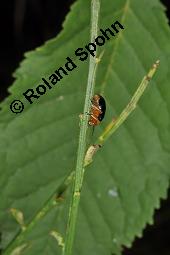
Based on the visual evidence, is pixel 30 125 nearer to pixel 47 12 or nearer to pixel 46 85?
pixel 46 85

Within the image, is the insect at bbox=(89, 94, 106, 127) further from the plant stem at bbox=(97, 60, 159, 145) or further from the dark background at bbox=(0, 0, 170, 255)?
the dark background at bbox=(0, 0, 170, 255)

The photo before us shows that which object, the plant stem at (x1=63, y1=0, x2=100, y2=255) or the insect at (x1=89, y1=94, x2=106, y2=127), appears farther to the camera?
the insect at (x1=89, y1=94, x2=106, y2=127)

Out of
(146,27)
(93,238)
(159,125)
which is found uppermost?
(146,27)

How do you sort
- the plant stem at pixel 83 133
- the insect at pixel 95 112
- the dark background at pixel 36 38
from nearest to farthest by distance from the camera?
the plant stem at pixel 83 133, the insect at pixel 95 112, the dark background at pixel 36 38

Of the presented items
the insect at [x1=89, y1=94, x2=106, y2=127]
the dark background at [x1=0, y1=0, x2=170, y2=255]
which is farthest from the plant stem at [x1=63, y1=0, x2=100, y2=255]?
the dark background at [x1=0, y1=0, x2=170, y2=255]

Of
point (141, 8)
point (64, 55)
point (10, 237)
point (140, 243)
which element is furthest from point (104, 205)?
point (140, 243)

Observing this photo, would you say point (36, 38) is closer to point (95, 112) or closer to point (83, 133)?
point (95, 112)

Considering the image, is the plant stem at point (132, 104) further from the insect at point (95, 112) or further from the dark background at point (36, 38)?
the dark background at point (36, 38)

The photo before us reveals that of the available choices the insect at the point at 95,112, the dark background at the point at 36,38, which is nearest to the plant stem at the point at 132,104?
the insect at the point at 95,112

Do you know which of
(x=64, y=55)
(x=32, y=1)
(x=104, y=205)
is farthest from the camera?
(x=32, y=1)
